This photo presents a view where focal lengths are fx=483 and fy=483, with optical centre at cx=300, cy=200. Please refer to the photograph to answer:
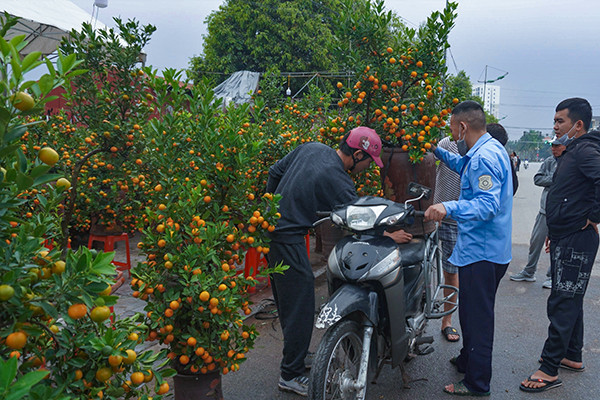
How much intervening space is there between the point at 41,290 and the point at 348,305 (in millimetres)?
1719

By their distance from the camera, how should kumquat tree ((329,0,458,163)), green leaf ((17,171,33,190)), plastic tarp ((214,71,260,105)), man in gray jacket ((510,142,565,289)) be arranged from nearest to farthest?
green leaf ((17,171,33,190))
kumquat tree ((329,0,458,163))
man in gray jacket ((510,142,565,289))
plastic tarp ((214,71,260,105))

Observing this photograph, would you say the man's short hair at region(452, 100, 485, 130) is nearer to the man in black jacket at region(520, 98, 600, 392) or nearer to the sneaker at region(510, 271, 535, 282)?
the man in black jacket at region(520, 98, 600, 392)

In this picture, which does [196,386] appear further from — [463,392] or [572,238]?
[572,238]

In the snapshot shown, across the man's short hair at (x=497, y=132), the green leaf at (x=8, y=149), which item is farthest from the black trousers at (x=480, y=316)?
the green leaf at (x=8, y=149)

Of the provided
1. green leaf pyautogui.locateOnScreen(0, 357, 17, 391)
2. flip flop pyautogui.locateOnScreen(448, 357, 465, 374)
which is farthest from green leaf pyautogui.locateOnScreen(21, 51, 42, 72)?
flip flop pyautogui.locateOnScreen(448, 357, 465, 374)

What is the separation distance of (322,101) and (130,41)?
14.9ft

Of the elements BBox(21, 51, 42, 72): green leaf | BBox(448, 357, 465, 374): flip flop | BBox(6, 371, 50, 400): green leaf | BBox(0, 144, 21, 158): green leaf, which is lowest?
BBox(448, 357, 465, 374): flip flop

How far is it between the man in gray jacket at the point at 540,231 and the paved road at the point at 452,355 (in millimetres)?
545

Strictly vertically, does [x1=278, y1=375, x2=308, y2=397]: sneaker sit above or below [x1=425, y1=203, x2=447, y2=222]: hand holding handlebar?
below

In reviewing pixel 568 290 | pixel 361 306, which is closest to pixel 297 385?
pixel 361 306

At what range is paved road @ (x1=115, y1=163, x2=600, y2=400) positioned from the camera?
358cm

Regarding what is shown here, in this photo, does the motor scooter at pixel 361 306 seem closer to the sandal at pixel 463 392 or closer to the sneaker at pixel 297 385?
the sneaker at pixel 297 385

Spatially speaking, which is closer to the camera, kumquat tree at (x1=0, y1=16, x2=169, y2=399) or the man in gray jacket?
kumquat tree at (x1=0, y1=16, x2=169, y2=399)

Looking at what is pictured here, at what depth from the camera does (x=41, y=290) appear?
1.40 meters
